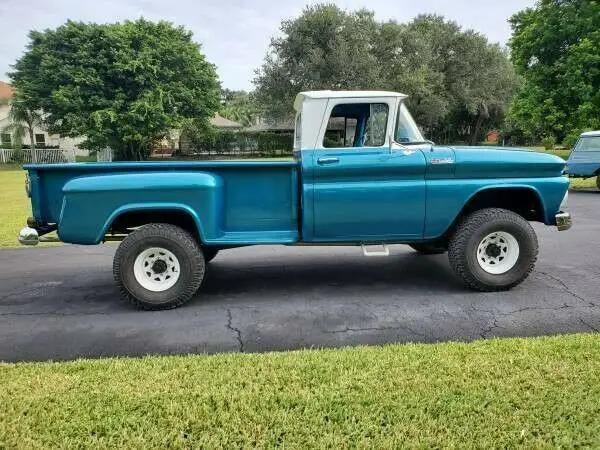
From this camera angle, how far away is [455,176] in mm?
5000

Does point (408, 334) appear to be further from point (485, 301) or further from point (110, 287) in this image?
point (110, 287)

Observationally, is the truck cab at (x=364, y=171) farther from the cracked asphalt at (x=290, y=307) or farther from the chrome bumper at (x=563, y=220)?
the chrome bumper at (x=563, y=220)

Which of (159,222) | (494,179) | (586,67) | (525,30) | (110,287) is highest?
(525,30)

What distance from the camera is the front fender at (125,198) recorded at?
4.54 meters

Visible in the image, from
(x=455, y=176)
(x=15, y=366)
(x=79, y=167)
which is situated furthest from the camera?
(x=455, y=176)

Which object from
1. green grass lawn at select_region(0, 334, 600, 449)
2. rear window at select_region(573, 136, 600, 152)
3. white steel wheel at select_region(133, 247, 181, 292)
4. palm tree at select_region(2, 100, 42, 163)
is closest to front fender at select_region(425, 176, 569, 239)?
green grass lawn at select_region(0, 334, 600, 449)

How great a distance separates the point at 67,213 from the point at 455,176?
384 centimetres

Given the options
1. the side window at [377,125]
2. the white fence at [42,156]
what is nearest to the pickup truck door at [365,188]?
the side window at [377,125]

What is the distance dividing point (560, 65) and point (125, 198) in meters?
23.9

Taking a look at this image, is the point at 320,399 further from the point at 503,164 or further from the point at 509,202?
the point at 509,202

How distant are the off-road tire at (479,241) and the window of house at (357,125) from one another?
1289 mm

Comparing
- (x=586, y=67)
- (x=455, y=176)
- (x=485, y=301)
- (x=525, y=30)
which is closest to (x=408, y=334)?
(x=485, y=301)

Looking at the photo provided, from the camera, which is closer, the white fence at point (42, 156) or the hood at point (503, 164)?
the hood at point (503, 164)

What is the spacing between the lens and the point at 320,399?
A: 293 centimetres
